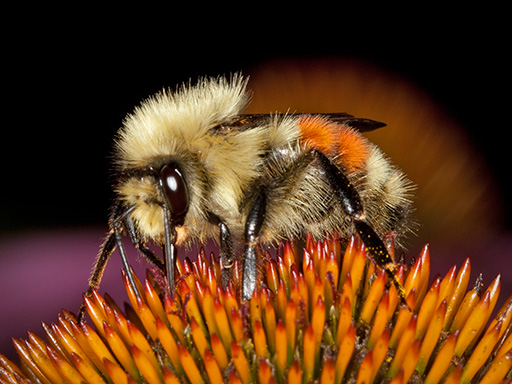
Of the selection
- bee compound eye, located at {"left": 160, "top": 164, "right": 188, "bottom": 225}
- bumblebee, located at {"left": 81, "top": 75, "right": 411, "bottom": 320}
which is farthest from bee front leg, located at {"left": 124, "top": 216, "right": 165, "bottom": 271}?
bee compound eye, located at {"left": 160, "top": 164, "right": 188, "bottom": 225}

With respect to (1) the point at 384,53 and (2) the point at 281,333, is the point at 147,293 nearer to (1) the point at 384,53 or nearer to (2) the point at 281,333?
(2) the point at 281,333

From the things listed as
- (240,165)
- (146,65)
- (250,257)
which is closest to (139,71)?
(146,65)

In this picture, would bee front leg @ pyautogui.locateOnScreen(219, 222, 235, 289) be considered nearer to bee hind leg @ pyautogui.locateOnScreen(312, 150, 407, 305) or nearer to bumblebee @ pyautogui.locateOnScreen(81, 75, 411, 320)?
bumblebee @ pyautogui.locateOnScreen(81, 75, 411, 320)

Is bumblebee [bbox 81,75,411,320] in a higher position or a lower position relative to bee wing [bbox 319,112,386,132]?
lower

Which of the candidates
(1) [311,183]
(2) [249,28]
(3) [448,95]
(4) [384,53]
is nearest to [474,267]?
(3) [448,95]

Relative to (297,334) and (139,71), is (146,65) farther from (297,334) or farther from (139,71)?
(297,334)

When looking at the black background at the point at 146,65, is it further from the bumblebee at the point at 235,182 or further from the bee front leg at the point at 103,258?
the bumblebee at the point at 235,182
